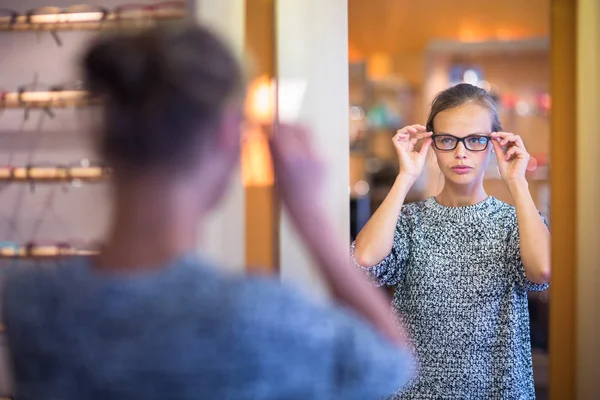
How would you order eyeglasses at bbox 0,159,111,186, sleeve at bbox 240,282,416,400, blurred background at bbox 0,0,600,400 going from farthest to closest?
eyeglasses at bbox 0,159,111,186 < blurred background at bbox 0,0,600,400 < sleeve at bbox 240,282,416,400

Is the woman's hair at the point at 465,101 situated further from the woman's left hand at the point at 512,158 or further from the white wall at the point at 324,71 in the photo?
the white wall at the point at 324,71

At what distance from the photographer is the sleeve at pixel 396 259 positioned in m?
0.84

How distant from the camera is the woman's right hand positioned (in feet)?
2.76

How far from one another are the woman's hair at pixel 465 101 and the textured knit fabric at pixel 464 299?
110 millimetres

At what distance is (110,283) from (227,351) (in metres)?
0.11

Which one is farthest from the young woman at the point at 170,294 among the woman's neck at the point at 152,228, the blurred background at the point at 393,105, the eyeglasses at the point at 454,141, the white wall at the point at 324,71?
the eyeglasses at the point at 454,141

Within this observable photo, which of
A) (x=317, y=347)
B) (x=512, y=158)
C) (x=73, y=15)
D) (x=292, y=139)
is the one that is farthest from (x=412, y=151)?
(x=73, y=15)

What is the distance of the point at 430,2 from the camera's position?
2.88ft

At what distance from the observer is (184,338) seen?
523 millimetres

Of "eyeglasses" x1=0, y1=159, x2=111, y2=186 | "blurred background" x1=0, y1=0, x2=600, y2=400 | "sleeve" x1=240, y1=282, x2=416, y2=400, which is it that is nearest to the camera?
"sleeve" x1=240, y1=282, x2=416, y2=400

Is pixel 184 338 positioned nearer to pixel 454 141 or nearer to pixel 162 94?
pixel 162 94

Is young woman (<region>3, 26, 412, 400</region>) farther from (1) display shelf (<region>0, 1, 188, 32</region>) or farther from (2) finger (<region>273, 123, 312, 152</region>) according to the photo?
(1) display shelf (<region>0, 1, 188, 32</region>)

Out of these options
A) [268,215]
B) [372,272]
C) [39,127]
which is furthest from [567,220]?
[39,127]

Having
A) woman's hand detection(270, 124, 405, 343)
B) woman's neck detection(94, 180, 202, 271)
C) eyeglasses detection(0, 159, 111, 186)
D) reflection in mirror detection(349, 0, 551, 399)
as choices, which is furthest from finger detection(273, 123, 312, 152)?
eyeglasses detection(0, 159, 111, 186)
